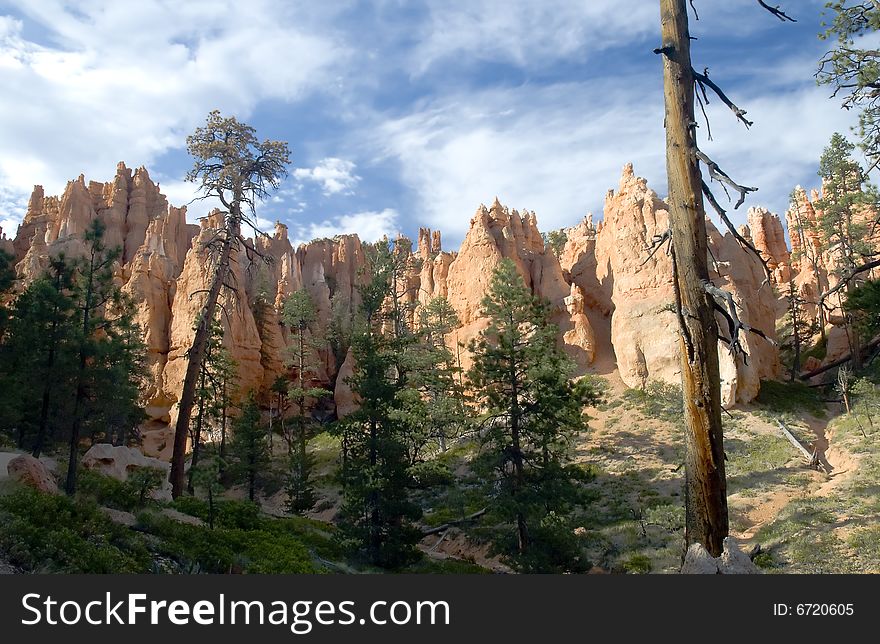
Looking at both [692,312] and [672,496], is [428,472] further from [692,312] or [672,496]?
[692,312]

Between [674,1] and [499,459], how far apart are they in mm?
14821

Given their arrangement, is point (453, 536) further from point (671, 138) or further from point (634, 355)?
point (671, 138)

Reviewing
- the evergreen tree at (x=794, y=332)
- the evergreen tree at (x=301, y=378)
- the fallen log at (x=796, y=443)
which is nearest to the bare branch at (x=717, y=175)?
the fallen log at (x=796, y=443)

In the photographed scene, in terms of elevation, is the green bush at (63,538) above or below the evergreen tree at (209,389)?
below

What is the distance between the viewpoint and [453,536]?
82.7ft

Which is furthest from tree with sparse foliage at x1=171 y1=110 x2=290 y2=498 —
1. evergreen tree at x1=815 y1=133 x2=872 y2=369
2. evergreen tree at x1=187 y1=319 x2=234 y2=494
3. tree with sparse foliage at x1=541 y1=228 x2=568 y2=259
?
tree with sparse foliage at x1=541 y1=228 x2=568 y2=259

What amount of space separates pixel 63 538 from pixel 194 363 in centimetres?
714

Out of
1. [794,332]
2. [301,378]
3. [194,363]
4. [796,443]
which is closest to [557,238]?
[794,332]

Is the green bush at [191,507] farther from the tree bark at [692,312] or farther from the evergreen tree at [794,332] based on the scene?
the evergreen tree at [794,332]

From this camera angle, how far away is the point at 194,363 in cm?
1453

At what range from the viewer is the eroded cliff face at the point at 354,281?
37688mm

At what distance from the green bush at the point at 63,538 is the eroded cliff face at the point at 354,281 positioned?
13.4m

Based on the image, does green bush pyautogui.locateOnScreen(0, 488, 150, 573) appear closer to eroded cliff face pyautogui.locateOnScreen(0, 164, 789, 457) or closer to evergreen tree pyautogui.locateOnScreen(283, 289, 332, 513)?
eroded cliff face pyautogui.locateOnScreen(0, 164, 789, 457)

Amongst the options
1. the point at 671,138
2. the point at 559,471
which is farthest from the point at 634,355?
the point at 671,138
